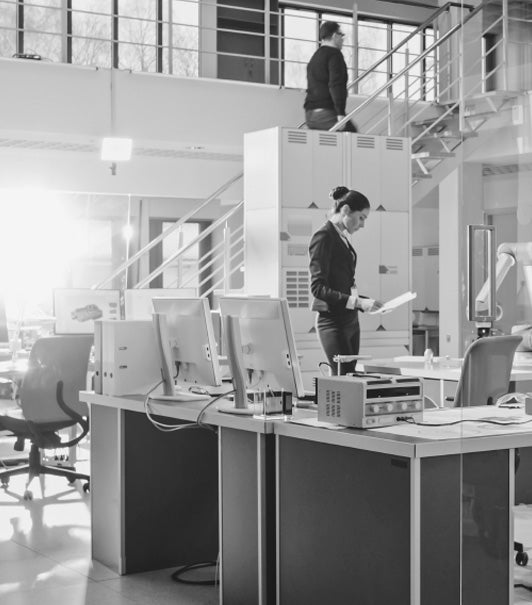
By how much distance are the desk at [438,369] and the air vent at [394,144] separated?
8.84 ft

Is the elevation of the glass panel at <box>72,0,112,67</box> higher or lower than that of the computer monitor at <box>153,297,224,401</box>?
higher

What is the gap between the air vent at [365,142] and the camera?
27.5 feet

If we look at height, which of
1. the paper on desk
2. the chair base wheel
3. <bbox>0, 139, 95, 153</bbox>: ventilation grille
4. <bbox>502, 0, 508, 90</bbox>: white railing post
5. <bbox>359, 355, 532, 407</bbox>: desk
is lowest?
the chair base wheel

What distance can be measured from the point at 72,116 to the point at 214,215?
14.1 feet

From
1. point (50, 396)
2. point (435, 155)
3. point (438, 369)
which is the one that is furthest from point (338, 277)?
point (435, 155)

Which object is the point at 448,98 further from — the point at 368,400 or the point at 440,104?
the point at 368,400

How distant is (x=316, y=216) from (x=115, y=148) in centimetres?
215

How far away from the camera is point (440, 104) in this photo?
10.4 m

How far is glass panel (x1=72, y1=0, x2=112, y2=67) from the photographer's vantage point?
1180 cm

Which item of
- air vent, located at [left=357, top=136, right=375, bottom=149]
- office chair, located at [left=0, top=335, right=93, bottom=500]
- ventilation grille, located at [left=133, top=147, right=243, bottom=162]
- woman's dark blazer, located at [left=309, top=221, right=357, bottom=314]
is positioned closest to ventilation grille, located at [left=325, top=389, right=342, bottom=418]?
woman's dark blazer, located at [left=309, top=221, right=357, bottom=314]

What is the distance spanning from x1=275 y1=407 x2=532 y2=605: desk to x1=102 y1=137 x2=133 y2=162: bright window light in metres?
6.14

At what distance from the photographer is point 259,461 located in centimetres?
356

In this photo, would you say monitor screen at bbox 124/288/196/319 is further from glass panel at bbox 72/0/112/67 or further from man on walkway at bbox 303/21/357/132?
glass panel at bbox 72/0/112/67

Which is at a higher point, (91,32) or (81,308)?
(91,32)
